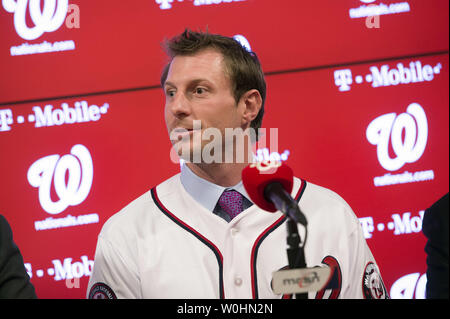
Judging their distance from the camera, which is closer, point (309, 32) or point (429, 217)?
point (429, 217)

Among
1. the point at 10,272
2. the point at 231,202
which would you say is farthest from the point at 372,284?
the point at 10,272

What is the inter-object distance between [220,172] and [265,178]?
0.59 meters

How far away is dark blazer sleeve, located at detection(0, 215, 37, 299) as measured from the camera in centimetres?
133

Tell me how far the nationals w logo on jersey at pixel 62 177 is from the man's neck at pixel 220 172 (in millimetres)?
808

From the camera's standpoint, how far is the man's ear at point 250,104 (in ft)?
5.87

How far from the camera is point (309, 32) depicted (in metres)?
2.52

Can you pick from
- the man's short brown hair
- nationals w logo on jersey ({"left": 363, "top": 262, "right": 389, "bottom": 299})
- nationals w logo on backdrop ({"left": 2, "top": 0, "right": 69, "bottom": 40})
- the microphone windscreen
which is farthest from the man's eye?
nationals w logo on backdrop ({"left": 2, "top": 0, "right": 69, "bottom": 40})

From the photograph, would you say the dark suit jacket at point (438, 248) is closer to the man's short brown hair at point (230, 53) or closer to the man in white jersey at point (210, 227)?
the man in white jersey at point (210, 227)

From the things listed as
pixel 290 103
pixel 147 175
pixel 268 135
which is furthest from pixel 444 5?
pixel 147 175

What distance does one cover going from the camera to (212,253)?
1.60 meters

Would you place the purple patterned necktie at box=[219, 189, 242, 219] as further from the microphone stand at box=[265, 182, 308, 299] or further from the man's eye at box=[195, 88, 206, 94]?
the microphone stand at box=[265, 182, 308, 299]

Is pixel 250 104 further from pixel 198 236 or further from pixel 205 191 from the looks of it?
pixel 198 236

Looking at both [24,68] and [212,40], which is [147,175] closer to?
[24,68]
